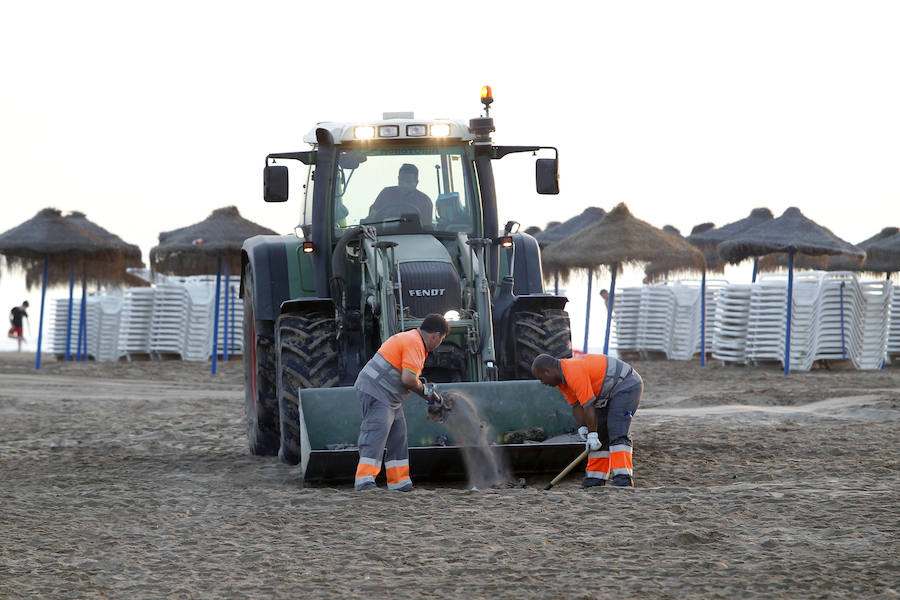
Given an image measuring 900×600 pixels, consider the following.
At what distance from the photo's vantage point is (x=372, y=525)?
6.37 meters

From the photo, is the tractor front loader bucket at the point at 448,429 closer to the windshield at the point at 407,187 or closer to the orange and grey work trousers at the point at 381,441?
the orange and grey work trousers at the point at 381,441

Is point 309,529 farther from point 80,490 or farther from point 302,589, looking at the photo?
point 80,490

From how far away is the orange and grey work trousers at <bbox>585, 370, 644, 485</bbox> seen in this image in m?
7.87

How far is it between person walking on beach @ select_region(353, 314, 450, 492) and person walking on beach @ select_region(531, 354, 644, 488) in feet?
2.41

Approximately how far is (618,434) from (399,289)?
6.10 feet

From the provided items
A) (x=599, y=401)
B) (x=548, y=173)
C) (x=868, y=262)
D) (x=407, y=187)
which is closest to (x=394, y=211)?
(x=407, y=187)

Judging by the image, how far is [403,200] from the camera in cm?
922

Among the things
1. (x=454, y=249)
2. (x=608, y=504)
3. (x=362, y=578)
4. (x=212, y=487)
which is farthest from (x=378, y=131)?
(x=362, y=578)

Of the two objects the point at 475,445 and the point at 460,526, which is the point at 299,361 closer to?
the point at 475,445

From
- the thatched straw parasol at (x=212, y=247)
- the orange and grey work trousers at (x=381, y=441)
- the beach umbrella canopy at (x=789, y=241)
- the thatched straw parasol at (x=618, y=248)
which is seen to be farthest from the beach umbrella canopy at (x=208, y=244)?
the orange and grey work trousers at (x=381, y=441)

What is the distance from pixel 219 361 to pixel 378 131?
2067cm

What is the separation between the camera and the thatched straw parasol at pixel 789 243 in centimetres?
2305

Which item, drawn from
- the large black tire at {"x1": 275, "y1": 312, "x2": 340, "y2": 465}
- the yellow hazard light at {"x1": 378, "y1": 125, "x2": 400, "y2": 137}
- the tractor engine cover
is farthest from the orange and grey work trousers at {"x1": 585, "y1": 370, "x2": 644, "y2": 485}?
the yellow hazard light at {"x1": 378, "y1": 125, "x2": 400, "y2": 137}

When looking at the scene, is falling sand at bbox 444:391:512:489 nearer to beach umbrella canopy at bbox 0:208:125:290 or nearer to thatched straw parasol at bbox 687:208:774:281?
beach umbrella canopy at bbox 0:208:125:290
